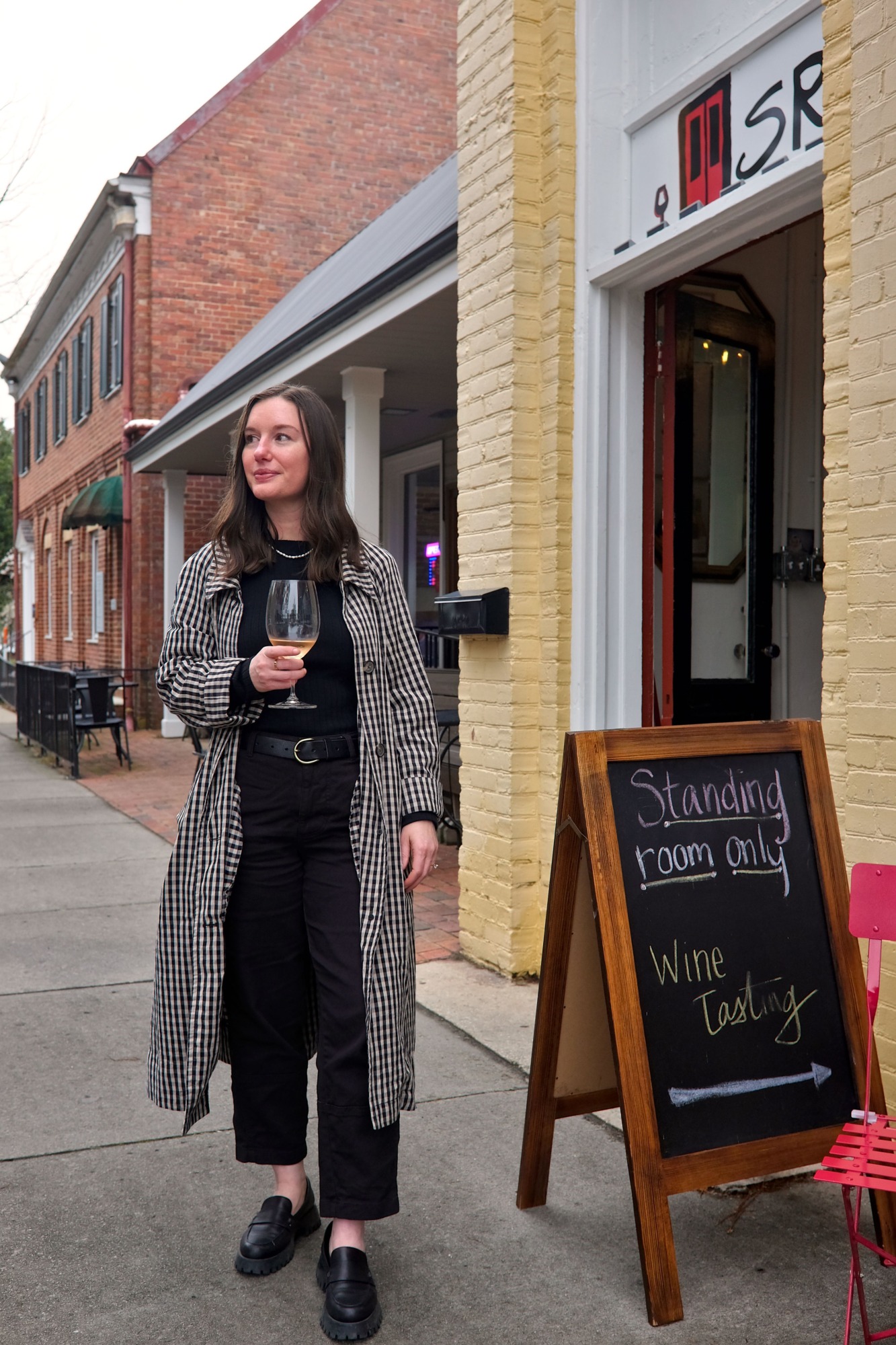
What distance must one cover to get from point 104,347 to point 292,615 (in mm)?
16237

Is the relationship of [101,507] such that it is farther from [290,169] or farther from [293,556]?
[293,556]

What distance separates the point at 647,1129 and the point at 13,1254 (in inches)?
57.3

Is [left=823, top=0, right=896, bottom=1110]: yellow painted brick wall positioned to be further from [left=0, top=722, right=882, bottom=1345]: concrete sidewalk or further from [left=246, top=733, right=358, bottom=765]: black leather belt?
[left=246, top=733, right=358, bottom=765]: black leather belt

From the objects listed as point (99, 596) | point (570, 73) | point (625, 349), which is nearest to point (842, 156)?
point (625, 349)

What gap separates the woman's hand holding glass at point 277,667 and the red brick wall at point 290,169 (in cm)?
1394

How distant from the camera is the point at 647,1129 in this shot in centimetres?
251

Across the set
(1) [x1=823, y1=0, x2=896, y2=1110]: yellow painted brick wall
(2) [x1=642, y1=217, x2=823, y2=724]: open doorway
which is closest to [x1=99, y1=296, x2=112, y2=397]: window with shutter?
(2) [x1=642, y1=217, x2=823, y2=724]: open doorway

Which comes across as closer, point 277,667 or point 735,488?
point 277,667

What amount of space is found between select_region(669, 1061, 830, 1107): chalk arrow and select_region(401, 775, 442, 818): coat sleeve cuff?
0.80 metres

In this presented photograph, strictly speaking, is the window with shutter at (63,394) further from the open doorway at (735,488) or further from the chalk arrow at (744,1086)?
the chalk arrow at (744,1086)

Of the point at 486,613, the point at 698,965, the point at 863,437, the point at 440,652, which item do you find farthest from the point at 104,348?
the point at 698,965

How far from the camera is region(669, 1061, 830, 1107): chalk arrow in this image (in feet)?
8.51

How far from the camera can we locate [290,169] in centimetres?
1622

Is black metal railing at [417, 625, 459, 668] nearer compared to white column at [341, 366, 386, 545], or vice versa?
white column at [341, 366, 386, 545]
